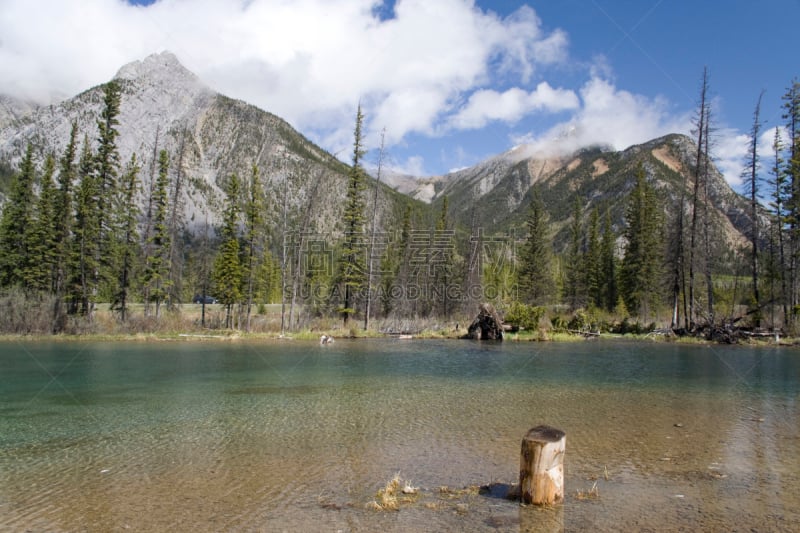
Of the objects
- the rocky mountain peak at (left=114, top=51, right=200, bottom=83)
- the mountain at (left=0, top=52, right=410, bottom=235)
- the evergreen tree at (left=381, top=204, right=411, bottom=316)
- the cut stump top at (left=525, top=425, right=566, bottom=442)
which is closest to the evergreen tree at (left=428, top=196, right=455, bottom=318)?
the evergreen tree at (left=381, top=204, right=411, bottom=316)

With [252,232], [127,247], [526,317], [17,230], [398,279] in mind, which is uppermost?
[252,232]

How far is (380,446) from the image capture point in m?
9.12

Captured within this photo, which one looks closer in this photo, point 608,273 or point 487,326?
point 487,326

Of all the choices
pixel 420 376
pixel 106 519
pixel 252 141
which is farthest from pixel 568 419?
pixel 252 141

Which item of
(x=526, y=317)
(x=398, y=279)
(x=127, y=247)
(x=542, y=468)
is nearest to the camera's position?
(x=542, y=468)

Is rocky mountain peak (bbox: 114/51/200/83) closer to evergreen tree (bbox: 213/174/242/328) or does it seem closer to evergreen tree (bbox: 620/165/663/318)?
evergreen tree (bbox: 213/174/242/328)

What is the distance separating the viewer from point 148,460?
8.26 m

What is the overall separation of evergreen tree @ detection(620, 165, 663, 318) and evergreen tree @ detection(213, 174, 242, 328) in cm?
4196

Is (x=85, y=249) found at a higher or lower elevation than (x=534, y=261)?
lower

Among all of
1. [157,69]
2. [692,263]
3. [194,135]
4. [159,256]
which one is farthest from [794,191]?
[157,69]

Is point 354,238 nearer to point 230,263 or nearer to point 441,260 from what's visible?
point 230,263

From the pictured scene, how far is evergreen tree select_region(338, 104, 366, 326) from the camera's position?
41.1 meters

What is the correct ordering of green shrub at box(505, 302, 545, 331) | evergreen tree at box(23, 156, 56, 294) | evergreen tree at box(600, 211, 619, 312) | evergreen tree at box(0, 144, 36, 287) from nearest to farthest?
1. green shrub at box(505, 302, 545, 331)
2. evergreen tree at box(23, 156, 56, 294)
3. evergreen tree at box(0, 144, 36, 287)
4. evergreen tree at box(600, 211, 619, 312)

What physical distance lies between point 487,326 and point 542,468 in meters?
30.6
